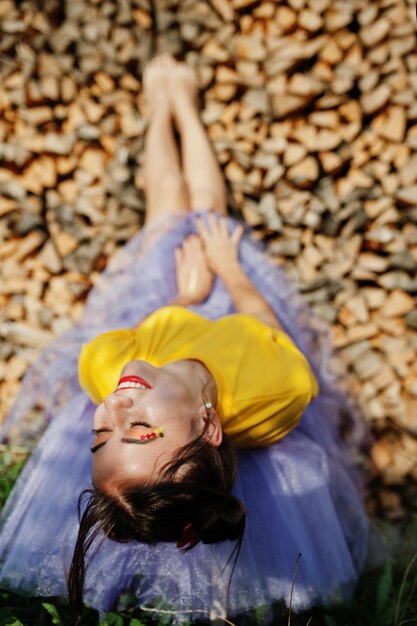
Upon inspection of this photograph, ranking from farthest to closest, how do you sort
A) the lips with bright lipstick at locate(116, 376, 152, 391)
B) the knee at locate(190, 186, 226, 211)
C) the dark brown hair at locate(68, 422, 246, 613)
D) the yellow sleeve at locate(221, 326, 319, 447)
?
1. the knee at locate(190, 186, 226, 211)
2. the yellow sleeve at locate(221, 326, 319, 447)
3. the lips with bright lipstick at locate(116, 376, 152, 391)
4. the dark brown hair at locate(68, 422, 246, 613)

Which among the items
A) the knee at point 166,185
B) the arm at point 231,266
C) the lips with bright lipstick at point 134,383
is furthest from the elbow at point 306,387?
the knee at point 166,185

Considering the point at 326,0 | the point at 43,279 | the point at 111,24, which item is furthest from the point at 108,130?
the point at 326,0

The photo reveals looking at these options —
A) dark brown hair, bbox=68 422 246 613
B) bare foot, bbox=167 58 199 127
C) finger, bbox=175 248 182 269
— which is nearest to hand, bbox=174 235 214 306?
finger, bbox=175 248 182 269

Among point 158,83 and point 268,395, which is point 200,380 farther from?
point 158,83

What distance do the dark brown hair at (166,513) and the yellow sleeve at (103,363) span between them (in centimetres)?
33

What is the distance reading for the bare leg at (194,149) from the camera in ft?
6.39

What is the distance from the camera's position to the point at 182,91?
1.98 meters

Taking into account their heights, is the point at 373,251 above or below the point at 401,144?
below

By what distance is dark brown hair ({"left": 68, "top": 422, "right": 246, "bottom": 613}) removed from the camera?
1.10 metres

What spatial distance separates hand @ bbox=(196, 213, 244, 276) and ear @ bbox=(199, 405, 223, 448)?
704 millimetres

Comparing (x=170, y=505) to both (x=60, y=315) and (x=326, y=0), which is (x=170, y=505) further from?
(x=326, y=0)

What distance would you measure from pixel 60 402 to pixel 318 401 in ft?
3.09

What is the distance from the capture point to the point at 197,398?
4.15ft

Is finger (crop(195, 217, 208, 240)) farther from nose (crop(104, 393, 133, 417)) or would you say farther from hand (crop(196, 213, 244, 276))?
nose (crop(104, 393, 133, 417))
